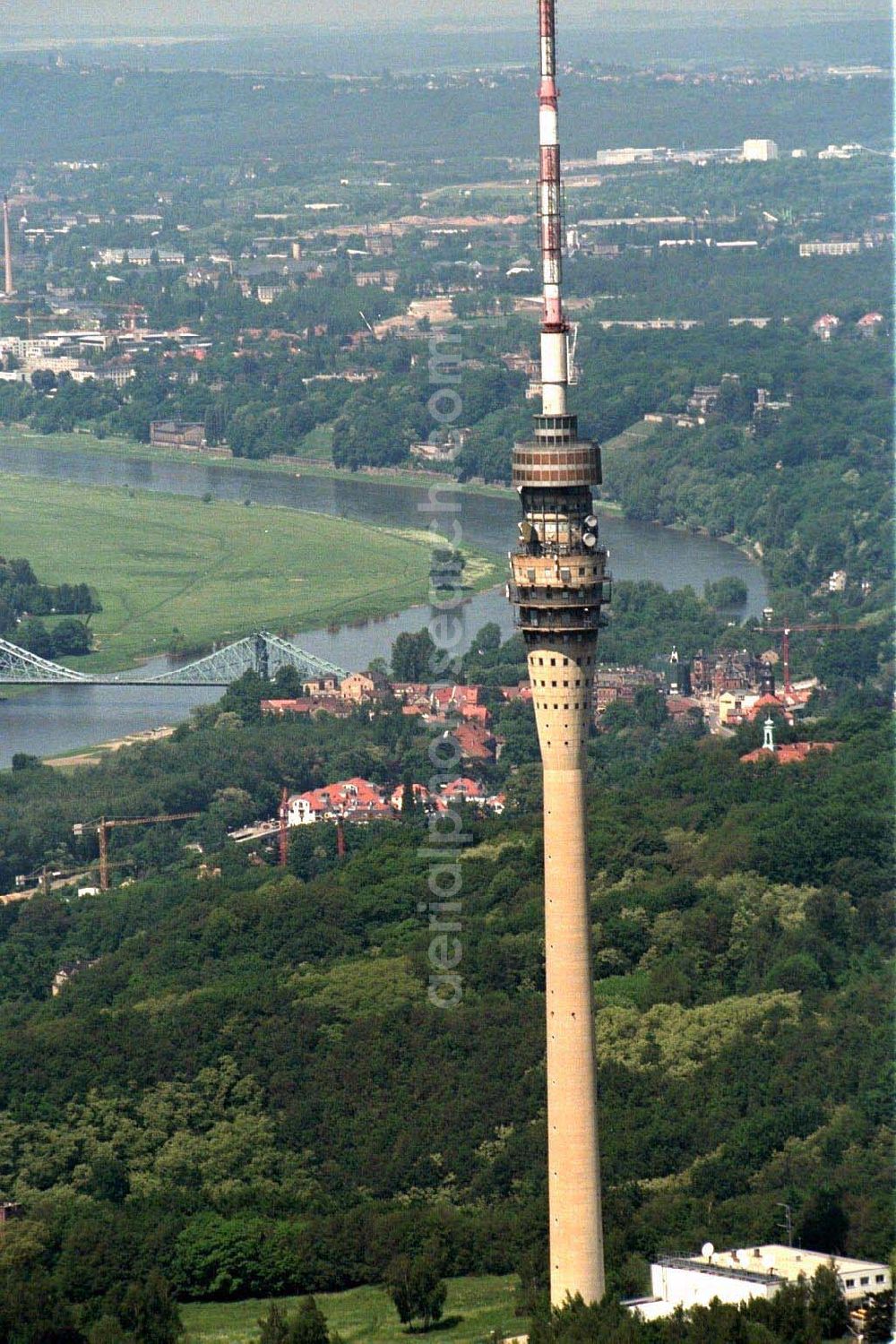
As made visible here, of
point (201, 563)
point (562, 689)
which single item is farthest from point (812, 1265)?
point (201, 563)

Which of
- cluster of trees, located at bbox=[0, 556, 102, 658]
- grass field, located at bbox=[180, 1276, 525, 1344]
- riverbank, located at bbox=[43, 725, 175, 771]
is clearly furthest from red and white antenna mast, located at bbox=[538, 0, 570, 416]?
cluster of trees, located at bbox=[0, 556, 102, 658]

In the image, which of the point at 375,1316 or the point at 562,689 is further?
the point at 375,1316

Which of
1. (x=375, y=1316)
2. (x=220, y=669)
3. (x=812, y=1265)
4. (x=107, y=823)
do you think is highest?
(x=220, y=669)

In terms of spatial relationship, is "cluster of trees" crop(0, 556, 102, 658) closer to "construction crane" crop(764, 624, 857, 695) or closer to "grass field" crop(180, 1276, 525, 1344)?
"construction crane" crop(764, 624, 857, 695)

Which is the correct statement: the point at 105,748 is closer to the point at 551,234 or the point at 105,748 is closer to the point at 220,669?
the point at 220,669

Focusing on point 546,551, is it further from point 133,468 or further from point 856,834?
point 133,468

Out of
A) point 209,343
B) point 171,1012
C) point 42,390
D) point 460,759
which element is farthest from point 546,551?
point 209,343
